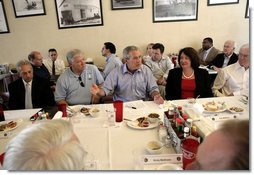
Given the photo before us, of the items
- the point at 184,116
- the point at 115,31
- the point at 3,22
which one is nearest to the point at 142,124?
the point at 184,116

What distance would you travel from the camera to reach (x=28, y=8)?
101cm

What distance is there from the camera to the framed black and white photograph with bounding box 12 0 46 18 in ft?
3.24

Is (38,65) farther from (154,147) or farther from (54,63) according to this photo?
(154,147)

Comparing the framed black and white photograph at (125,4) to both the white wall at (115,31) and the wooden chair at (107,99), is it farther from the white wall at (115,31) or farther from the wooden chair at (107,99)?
the wooden chair at (107,99)

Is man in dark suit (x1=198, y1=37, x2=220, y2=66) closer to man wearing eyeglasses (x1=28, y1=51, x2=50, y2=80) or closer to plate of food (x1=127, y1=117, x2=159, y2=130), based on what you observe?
plate of food (x1=127, y1=117, x2=159, y2=130)

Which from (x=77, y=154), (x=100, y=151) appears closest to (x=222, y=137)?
(x=77, y=154)

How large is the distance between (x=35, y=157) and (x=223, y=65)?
50.4 inches

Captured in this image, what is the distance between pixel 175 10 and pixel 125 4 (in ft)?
0.87

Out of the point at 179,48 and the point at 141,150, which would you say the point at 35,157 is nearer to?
the point at 141,150

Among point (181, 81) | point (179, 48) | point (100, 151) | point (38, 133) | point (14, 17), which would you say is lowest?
point (100, 151)

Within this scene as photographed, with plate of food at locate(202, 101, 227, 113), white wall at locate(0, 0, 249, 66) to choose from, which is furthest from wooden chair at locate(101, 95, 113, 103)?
plate of food at locate(202, 101, 227, 113)

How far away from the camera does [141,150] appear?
2.88 ft

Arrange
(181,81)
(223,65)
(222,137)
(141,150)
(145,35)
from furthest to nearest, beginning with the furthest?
(181,81) < (223,65) < (145,35) < (141,150) < (222,137)

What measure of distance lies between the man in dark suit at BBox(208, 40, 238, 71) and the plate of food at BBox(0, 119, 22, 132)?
123cm
